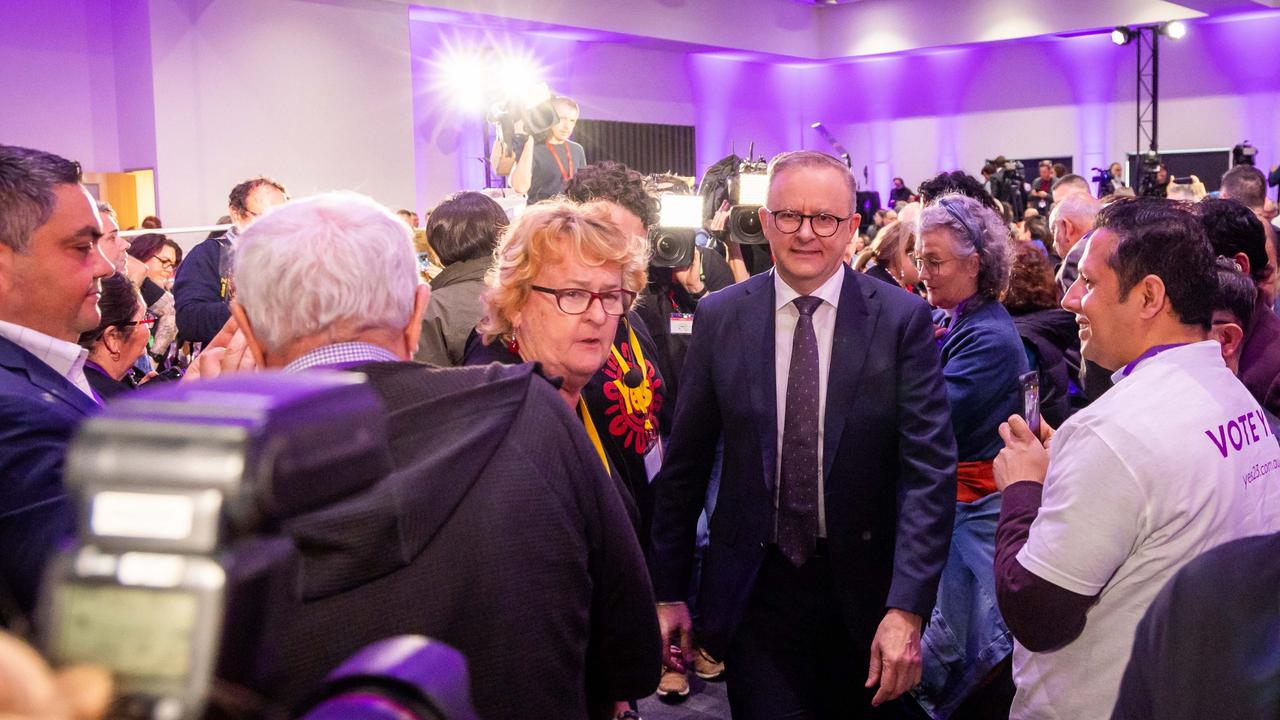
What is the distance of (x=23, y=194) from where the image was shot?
5.74 feet

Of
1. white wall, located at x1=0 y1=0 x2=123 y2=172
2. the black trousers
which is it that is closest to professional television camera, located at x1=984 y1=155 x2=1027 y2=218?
white wall, located at x1=0 y1=0 x2=123 y2=172

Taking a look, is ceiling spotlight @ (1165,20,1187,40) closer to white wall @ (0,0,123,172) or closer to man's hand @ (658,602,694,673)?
white wall @ (0,0,123,172)

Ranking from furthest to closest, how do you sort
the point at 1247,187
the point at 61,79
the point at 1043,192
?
the point at 1043,192, the point at 61,79, the point at 1247,187

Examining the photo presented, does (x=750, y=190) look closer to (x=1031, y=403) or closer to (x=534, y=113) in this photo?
(x=1031, y=403)

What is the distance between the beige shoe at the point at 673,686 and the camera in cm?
378


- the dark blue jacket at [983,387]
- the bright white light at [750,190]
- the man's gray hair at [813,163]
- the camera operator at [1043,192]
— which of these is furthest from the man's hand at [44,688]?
the camera operator at [1043,192]

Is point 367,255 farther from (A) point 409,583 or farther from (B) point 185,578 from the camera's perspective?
(B) point 185,578

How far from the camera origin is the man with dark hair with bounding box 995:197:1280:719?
1.57m

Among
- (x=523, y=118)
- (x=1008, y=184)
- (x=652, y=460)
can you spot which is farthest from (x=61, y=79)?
(x=1008, y=184)

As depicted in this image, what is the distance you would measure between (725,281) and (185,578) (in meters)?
3.98

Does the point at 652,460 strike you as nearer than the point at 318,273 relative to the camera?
No

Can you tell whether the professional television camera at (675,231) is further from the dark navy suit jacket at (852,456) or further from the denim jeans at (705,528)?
the dark navy suit jacket at (852,456)

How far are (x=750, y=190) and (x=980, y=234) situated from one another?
3.39ft

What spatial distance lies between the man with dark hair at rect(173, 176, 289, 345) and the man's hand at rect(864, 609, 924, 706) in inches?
123
